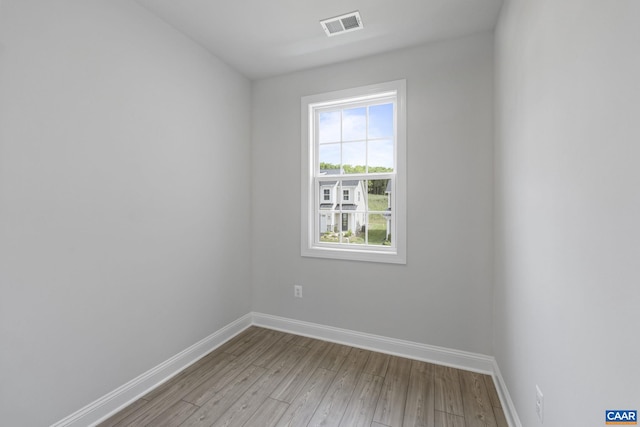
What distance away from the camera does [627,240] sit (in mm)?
735

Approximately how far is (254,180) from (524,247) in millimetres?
2501

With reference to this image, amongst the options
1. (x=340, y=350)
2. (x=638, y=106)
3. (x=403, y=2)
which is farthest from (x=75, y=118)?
(x=340, y=350)

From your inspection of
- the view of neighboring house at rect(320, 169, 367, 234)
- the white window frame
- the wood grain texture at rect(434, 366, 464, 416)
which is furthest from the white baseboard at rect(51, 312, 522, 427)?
the view of neighboring house at rect(320, 169, 367, 234)

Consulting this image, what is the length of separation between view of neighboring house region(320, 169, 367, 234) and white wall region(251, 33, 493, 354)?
0.29 meters

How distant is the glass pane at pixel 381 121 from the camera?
8.68 ft

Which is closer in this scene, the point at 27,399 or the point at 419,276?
the point at 27,399

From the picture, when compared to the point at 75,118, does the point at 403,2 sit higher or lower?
higher

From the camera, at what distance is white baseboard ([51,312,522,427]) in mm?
1707

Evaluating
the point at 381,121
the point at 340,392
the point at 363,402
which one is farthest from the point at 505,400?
the point at 381,121

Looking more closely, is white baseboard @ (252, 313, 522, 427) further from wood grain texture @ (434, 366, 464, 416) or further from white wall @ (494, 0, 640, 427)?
white wall @ (494, 0, 640, 427)

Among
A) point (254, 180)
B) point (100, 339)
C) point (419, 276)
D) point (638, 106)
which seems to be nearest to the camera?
point (638, 106)

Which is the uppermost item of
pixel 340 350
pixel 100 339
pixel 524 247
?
pixel 524 247

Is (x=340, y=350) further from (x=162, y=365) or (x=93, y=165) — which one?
(x=93, y=165)

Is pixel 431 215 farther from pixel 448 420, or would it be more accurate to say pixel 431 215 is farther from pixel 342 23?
pixel 342 23
